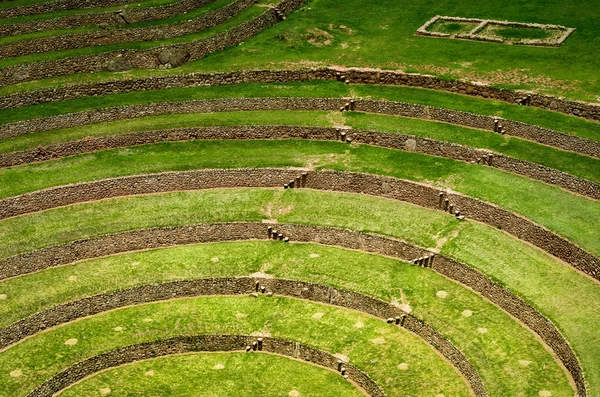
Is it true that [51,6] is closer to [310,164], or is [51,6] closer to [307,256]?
[310,164]

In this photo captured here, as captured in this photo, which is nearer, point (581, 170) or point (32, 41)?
point (581, 170)

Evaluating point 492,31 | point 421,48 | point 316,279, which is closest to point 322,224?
point 316,279

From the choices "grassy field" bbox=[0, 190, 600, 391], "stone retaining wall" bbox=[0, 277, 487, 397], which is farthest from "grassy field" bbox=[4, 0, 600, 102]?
"stone retaining wall" bbox=[0, 277, 487, 397]

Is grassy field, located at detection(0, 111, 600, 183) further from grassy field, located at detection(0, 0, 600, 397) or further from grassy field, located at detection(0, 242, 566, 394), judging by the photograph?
grassy field, located at detection(0, 242, 566, 394)

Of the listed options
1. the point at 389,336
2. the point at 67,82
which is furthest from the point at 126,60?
the point at 389,336

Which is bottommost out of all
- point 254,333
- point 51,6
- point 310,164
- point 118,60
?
point 254,333

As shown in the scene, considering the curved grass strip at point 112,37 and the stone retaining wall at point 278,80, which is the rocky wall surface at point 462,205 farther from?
the curved grass strip at point 112,37

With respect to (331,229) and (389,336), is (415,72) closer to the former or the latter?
(331,229)

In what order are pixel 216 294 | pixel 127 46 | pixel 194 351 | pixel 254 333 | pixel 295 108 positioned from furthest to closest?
pixel 127 46 → pixel 295 108 → pixel 216 294 → pixel 254 333 → pixel 194 351

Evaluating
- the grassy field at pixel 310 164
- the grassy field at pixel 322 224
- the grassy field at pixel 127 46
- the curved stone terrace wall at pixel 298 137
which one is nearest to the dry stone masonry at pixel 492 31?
the grassy field at pixel 322 224
